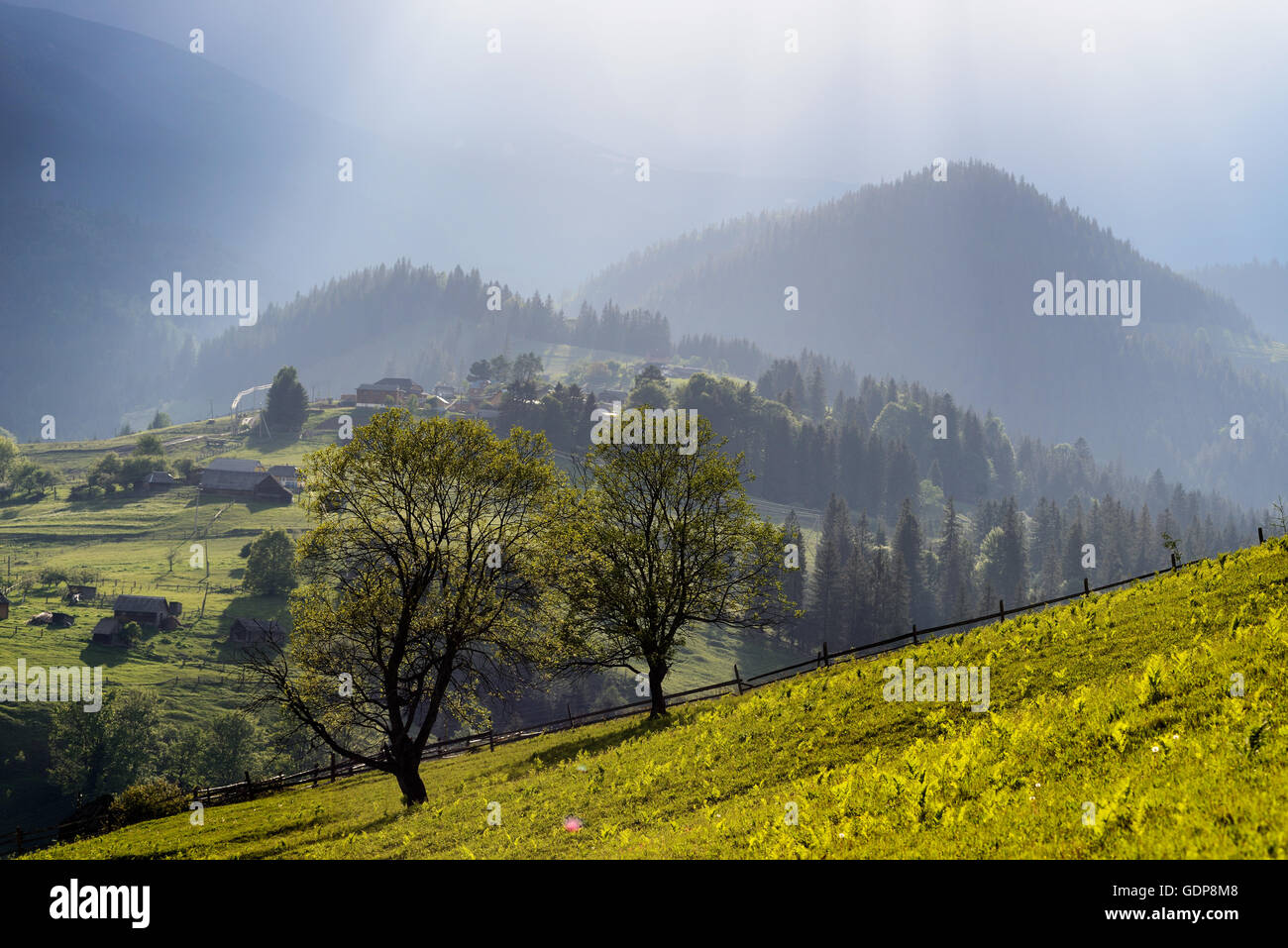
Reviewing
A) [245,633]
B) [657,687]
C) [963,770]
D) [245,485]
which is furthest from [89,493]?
[963,770]

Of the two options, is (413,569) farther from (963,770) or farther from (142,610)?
(142,610)

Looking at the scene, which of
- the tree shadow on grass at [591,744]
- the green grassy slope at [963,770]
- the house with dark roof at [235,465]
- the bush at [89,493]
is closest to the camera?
the green grassy slope at [963,770]

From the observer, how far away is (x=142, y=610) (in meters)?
116

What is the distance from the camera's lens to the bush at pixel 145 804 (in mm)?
46219

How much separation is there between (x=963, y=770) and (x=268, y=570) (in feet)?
467

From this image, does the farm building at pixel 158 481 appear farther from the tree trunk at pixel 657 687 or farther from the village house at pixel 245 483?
the tree trunk at pixel 657 687

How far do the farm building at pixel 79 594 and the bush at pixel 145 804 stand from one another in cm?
9624

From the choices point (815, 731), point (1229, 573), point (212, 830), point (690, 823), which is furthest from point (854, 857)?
point (212, 830)

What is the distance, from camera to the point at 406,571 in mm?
31625

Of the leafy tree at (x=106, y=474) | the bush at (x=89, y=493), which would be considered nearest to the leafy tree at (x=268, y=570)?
the bush at (x=89, y=493)

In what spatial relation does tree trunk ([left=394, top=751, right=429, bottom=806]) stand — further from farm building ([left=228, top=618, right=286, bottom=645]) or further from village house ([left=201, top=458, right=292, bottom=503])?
village house ([left=201, top=458, right=292, bottom=503])

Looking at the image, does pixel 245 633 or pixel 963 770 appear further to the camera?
pixel 245 633
